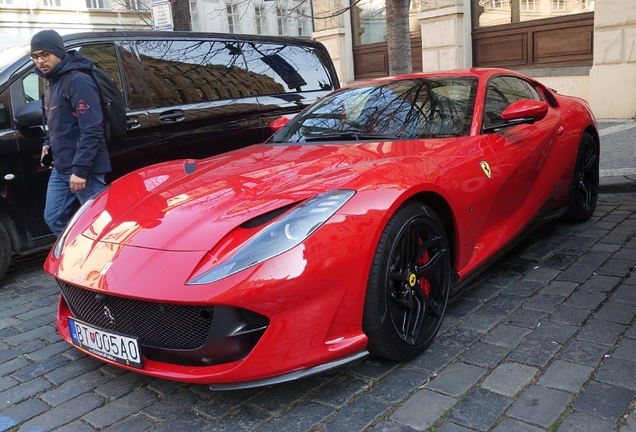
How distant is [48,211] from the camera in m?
4.20

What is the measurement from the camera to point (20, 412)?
8.55 feet

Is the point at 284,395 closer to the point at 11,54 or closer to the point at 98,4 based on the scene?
the point at 11,54

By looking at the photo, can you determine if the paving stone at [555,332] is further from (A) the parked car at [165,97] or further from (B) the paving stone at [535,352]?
(A) the parked car at [165,97]

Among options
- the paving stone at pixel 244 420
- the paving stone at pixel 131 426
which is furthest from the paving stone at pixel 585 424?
the paving stone at pixel 131 426

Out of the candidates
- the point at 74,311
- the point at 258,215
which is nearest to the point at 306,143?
the point at 258,215

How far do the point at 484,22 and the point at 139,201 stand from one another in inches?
441

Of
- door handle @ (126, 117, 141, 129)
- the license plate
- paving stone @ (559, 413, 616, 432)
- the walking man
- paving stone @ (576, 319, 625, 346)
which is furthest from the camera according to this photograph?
door handle @ (126, 117, 141, 129)

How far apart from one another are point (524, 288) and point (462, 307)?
0.49 meters

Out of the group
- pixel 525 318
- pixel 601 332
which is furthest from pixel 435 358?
pixel 601 332

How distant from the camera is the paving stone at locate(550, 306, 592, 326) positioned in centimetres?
313

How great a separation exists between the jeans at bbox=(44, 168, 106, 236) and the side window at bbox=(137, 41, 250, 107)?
1168 millimetres

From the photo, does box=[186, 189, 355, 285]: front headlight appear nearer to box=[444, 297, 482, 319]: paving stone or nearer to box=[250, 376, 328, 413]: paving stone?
box=[250, 376, 328, 413]: paving stone

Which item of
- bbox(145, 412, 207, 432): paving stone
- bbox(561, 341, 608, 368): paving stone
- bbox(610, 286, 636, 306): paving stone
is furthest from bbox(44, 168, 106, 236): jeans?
bbox(610, 286, 636, 306): paving stone

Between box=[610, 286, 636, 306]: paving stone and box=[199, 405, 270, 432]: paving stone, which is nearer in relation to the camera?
box=[199, 405, 270, 432]: paving stone
